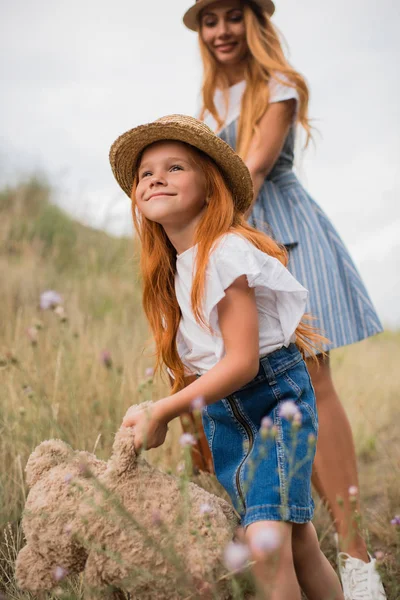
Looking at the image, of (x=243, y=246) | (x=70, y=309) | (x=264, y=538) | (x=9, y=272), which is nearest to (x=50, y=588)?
(x=264, y=538)

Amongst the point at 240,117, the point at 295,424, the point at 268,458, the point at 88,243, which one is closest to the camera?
the point at 295,424

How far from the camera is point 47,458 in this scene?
1.91m

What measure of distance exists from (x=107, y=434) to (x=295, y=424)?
1644 mm

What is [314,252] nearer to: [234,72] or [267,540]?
[234,72]

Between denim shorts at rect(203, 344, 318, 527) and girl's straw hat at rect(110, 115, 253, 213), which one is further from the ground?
girl's straw hat at rect(110, 115, 253, 213)

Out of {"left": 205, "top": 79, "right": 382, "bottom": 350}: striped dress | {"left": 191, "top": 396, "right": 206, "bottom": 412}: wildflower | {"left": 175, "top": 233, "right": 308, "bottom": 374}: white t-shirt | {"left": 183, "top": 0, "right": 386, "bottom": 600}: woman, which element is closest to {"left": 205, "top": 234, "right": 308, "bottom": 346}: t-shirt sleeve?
{"left": 175, "top": 233, "right": 308, "bottom": 374}: white t-shirt

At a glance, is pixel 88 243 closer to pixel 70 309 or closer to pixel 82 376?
pixel 70 309

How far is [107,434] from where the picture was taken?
292 centimetres

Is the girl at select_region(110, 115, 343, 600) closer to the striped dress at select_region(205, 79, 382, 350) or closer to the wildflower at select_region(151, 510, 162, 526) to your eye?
the wildflower at select_region(151, 510, 162, 526)

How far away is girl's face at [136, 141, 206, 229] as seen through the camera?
1943 mm

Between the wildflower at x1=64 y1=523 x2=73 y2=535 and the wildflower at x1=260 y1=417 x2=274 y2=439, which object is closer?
the wildflower at x1=260 y1=417 x2=274 y2=439

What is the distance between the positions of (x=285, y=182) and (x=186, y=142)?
95cm

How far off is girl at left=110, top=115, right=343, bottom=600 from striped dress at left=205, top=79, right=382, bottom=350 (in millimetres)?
506

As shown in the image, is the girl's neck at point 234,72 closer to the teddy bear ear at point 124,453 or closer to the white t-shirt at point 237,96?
the white t-shirt at point 237,96
